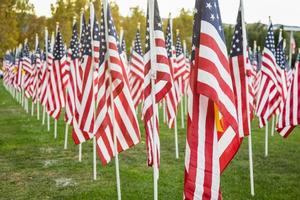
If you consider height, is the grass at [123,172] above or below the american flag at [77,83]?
below

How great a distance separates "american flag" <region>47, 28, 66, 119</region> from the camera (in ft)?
46.4

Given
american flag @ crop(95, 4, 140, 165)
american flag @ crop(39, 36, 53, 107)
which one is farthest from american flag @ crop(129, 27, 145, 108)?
american flag @ crop(95, 4, 140, 165)

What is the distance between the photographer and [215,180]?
5719mm

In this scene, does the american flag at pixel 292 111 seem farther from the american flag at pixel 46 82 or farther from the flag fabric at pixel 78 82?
the american flag at pixel 46 82

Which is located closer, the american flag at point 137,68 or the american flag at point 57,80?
the american flag at point 137,68

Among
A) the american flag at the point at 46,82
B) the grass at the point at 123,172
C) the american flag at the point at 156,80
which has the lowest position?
the grass at the point at 123,172

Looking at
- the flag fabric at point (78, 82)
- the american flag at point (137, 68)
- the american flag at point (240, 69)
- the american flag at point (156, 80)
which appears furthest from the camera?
the american flag at point (137, 68)

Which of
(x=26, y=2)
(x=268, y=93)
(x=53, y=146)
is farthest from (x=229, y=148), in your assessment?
(x=26, y=2)

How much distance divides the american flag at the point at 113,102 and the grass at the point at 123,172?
4.45ft

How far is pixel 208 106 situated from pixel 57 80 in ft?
30.3

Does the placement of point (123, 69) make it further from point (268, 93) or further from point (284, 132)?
point (268, 93)

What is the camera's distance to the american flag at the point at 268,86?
12.2 metres

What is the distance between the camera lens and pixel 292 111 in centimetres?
1063

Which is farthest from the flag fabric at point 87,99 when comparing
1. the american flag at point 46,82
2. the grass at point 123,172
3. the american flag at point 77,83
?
the american flag at point 46,82
